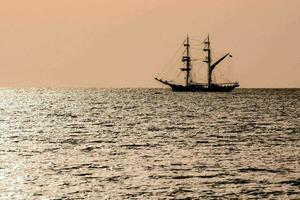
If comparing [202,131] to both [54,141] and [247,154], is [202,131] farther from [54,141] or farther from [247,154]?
[247,154]

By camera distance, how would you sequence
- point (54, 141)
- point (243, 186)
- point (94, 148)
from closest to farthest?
point (243, 186), point (94, 148), point (54, 141)

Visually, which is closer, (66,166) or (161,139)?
(66,166)

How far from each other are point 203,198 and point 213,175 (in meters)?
6.08

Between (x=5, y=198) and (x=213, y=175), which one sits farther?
(x=213, y=175)

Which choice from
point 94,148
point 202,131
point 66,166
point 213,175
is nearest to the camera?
point 213,175

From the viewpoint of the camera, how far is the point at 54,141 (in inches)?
2183

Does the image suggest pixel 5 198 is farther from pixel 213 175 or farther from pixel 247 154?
pixel 247 154

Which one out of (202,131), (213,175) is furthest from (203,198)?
(202,131)

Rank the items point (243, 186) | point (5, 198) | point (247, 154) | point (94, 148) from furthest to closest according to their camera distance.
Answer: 1. point (94, 148)
2. point (247, 154)
3. point (243, 186)
4. point (5, 198)

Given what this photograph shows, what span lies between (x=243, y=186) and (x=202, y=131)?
114 ft

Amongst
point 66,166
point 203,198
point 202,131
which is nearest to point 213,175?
point 203,198

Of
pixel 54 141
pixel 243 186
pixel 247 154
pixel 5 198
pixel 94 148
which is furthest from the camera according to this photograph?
pixel 54 141

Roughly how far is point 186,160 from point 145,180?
26.4 ft

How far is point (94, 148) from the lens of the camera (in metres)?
48.8
